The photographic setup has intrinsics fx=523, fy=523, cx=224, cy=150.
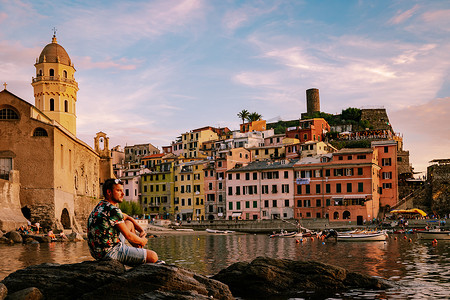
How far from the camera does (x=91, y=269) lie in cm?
996

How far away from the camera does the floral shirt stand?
9.47 m

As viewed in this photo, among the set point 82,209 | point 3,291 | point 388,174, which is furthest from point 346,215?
point 3,291

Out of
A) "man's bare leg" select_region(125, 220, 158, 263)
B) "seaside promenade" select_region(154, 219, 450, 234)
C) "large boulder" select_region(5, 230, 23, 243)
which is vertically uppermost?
"man's bare leg" select_region(125, 220, 158, 263)

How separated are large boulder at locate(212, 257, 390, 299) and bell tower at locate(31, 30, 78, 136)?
65.5m

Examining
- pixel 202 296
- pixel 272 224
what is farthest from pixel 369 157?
pixel 202 296

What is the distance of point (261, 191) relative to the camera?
78.1m

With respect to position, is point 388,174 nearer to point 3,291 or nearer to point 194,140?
point 194,140

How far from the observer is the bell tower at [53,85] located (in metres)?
→ 74.6

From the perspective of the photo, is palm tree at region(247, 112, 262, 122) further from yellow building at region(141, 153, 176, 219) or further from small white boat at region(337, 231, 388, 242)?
small white boat at region(337, 231, 388, 242)

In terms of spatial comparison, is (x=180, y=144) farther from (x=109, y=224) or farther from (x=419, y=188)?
(x=109, y=224)

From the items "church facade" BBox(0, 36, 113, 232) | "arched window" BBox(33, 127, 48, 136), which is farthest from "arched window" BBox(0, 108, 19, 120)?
"arched window" BBox(33, 127, 48, 136)

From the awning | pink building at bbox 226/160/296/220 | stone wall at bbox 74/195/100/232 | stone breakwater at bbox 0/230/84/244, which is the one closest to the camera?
stone breakwater at bbox 0/230/84/244

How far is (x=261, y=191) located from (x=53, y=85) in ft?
111

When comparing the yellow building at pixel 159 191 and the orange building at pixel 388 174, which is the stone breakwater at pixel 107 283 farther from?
the yellow building at pixel 159 191
